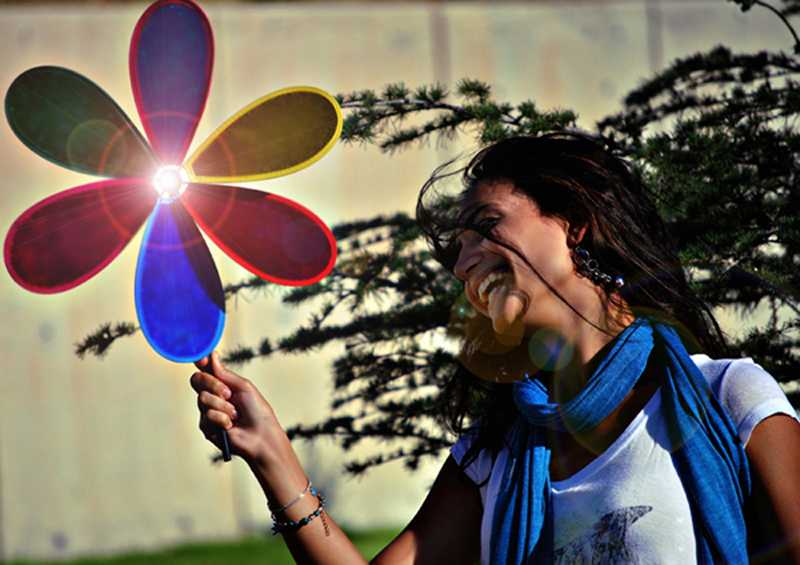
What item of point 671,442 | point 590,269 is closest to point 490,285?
point 590,269

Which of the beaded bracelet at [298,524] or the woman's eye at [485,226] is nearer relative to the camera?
the beaded bracelet at [298,524]

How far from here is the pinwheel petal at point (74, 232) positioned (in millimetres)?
955

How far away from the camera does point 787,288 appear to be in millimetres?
1194

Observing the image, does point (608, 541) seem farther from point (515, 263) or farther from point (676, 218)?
point (676, 218)

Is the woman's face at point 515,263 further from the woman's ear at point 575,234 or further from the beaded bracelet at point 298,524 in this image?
the beaded bracelet at point 298,524

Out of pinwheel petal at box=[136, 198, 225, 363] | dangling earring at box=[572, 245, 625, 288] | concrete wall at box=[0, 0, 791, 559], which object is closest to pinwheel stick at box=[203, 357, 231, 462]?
pinwheel petal at box=[136, 198, 225, 363]

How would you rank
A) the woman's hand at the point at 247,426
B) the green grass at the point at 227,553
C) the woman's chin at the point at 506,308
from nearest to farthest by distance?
the woman's hand at the point at 247,426
the woman's chin at the point at 506,308
the green grass at the point at 227,553

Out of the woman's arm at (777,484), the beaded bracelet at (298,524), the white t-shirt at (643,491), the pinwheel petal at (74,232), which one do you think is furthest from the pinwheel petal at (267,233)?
the woman's arm at (777,484)

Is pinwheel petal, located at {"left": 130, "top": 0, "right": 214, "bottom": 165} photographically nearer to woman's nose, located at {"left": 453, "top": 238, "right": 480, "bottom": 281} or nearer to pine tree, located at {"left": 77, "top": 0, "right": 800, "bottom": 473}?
pine tree, located at {"left": 77, "top": 0, "right": 800, "bottom": 473}

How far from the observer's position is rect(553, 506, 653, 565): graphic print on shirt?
90 centimetres

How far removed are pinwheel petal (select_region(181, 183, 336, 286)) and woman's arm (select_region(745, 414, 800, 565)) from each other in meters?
0.65

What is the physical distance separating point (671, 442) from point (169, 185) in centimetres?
82

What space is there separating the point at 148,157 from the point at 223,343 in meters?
2.62

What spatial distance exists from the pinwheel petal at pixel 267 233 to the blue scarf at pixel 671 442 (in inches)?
15.7
